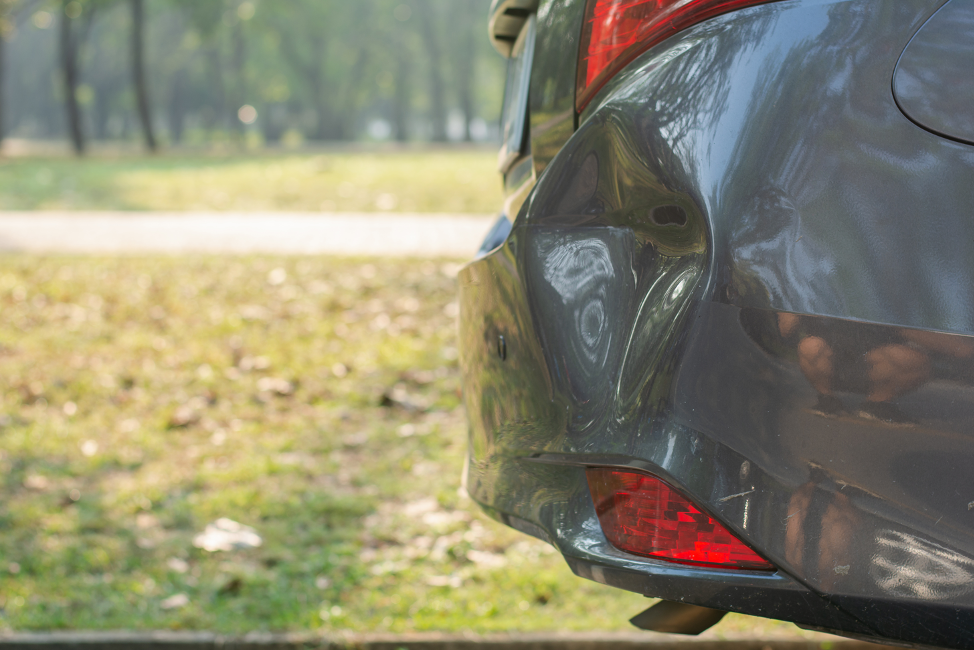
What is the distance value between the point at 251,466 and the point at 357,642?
1506 millimetres

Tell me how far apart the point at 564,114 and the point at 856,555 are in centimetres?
87

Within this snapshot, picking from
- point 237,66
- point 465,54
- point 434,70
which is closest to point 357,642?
point 237,66

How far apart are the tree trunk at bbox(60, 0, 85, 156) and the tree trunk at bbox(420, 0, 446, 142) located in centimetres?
2302

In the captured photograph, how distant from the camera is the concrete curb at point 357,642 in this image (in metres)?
2.56

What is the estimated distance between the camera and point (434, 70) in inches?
2003

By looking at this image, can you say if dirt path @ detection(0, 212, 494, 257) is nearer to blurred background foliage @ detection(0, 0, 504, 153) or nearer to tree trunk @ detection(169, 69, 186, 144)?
blurred background foliage @ detection(0, 0, 504, 153)

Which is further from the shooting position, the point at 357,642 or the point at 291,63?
the point at 291,63

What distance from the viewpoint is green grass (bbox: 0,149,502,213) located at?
11.1 meters

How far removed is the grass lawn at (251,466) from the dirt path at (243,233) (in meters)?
1.12

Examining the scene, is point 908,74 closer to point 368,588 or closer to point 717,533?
point 717,533

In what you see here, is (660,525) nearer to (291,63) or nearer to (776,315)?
(776,315)

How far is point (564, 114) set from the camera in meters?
1.58

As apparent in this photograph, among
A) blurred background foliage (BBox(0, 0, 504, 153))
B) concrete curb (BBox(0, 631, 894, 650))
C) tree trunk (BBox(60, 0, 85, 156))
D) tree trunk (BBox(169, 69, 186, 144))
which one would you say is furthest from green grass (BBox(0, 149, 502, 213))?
tree trunk (BBox(169, 69, 186, 144))

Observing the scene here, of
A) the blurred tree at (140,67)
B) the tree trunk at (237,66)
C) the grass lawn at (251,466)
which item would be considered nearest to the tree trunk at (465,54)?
the tree trunk at (237,66)
